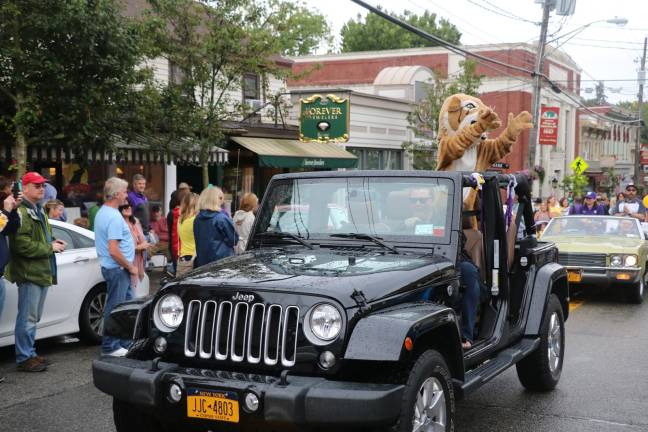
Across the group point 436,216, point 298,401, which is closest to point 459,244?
point 436,216

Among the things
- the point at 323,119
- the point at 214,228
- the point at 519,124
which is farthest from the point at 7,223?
the point at 323,119

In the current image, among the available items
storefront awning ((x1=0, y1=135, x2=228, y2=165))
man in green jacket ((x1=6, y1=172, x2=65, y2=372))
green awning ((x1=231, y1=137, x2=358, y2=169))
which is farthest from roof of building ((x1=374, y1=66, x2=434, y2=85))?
man in green jacket ((x1=6, y1=172, x2=65, y2=372))

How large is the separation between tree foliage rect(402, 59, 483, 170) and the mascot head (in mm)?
19404

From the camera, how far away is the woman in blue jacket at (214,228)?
8156mm

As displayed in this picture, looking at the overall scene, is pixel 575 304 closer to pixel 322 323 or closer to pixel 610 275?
pixel 610 275

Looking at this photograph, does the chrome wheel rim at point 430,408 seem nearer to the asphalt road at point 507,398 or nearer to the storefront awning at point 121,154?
the asphalt road at point 507,398

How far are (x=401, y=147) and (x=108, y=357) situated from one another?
25.5 meters

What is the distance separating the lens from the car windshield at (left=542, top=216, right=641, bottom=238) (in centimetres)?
1322

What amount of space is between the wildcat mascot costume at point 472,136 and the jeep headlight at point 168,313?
15.9ft

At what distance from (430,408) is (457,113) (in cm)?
555

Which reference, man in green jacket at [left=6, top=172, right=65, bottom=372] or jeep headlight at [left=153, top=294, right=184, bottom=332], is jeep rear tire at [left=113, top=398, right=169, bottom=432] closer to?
jeep headlight at [left=153, top=294, right=184, bottom=332]

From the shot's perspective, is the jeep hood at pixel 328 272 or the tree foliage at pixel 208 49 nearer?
the jeep hood at pixel 328 272

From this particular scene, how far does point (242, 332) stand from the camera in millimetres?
4344

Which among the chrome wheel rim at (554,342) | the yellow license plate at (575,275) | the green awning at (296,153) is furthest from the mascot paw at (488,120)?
the green awning at (296,153)
